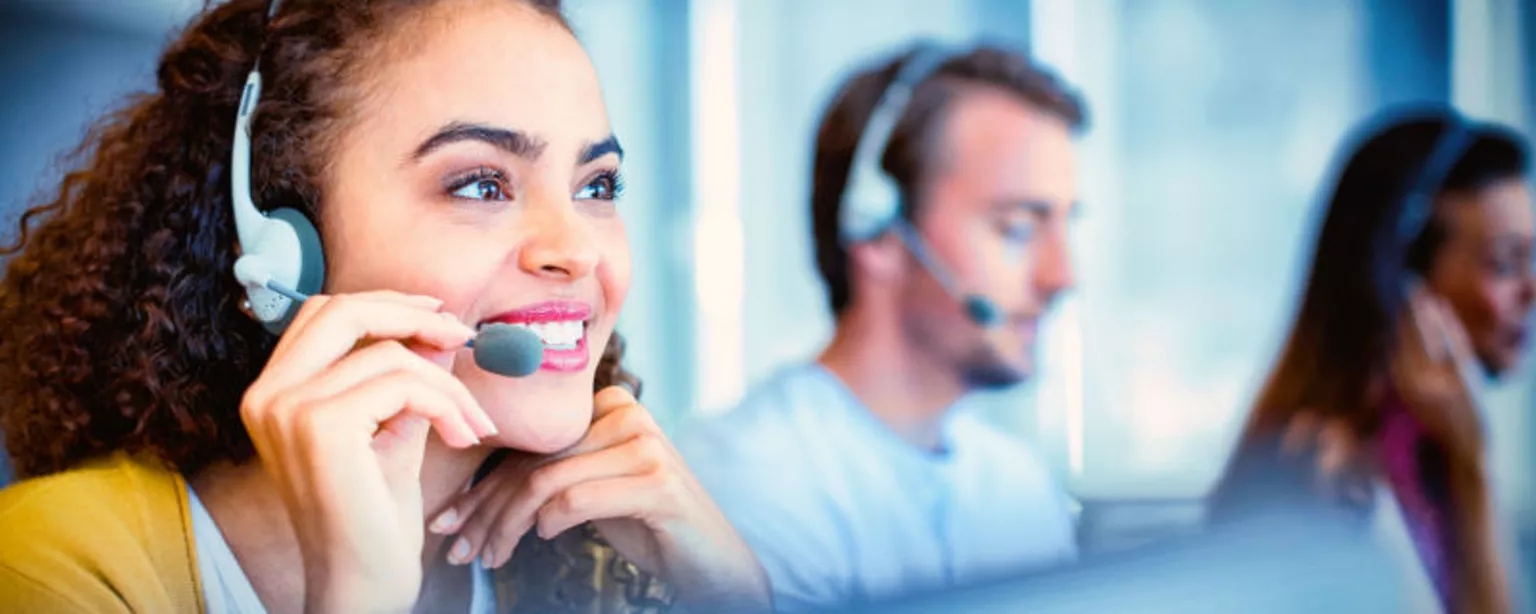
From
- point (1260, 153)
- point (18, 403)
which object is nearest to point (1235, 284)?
point (1260, 153)

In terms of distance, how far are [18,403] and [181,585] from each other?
0.76 ft

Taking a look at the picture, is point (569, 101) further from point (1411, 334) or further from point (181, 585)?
point (1411, 334)

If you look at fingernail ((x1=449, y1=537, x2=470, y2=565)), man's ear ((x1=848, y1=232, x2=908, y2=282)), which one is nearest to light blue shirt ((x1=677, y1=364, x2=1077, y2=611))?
man's ear ((x1=848, y1=232, x2=908, y2=282))

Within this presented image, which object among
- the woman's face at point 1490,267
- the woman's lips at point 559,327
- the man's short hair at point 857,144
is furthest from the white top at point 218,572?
the woman's face at point 1490,267

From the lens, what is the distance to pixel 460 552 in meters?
1.16

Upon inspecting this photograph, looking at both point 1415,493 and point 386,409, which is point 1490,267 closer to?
point 1415,493

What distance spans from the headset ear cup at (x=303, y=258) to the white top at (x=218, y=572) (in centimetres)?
17

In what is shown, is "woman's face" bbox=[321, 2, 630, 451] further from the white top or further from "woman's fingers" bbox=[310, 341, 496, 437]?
the white top

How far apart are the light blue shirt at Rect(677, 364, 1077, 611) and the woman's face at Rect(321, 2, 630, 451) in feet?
0.68

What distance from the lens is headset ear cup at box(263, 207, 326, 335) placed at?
104cm

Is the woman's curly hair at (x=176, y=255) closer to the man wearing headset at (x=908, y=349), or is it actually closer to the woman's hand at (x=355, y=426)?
the woman's hand at (x=355, y=426)

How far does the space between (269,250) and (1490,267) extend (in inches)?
58.2

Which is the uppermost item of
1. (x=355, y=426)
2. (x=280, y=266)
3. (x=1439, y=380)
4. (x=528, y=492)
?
(x=280, y=266)

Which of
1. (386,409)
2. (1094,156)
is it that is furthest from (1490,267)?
(386,409)
